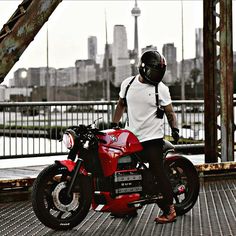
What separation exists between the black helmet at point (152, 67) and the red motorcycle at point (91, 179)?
0.56 metres

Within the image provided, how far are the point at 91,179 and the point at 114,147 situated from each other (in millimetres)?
386

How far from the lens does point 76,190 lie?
5535mm

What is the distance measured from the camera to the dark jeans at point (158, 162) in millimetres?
5727

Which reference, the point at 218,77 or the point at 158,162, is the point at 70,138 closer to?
the point at 158,162

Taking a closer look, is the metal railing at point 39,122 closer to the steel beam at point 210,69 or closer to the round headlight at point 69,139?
the steel beam at point 210,69

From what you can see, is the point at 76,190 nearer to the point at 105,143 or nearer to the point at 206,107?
the point at 105,143

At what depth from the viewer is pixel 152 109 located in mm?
5758

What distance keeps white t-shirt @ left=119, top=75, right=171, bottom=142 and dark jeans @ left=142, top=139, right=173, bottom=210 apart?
6 centimetres

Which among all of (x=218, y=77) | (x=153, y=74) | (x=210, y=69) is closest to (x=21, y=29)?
(x=153, y=74)

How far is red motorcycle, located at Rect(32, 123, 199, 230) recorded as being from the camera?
5496 mm

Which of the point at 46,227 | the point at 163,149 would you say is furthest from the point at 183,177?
the point at 46,227

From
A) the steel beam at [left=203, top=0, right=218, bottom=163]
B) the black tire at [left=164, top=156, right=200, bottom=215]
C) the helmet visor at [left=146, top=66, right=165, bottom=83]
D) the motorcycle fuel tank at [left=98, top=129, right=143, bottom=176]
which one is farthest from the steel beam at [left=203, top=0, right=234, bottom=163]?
the motorcycle fuel tank at [left=98, top=129, right=143, bottom=176]

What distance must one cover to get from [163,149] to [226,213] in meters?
1.08

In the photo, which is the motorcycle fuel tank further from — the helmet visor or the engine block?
the helmet visor
